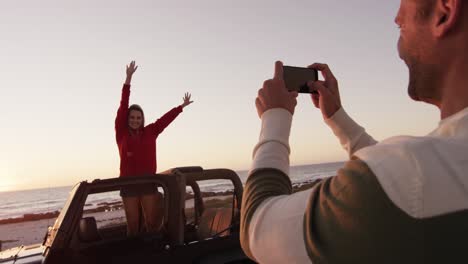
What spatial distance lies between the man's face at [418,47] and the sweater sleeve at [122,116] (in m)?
5.00

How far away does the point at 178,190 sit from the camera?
13.3ft

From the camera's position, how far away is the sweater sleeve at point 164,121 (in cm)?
572

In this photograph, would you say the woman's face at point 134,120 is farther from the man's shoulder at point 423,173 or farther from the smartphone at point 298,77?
the man's shoulder at point 423,173

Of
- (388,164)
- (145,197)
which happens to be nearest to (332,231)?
(388,164)

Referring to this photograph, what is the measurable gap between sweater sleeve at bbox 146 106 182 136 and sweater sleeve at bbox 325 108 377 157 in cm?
455

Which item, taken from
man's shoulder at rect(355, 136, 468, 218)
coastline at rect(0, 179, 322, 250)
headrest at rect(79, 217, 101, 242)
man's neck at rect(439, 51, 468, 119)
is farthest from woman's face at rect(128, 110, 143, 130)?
coastline at rect(0, 179, 322, 250)

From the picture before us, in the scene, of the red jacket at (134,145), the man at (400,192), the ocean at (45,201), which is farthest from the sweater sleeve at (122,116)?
the ocean at (45,201)

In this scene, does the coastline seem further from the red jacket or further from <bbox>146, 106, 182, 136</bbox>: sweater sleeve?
the red jacket

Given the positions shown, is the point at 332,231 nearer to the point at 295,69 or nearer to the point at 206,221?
the point at 295,69

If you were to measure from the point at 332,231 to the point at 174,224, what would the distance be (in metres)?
3.48

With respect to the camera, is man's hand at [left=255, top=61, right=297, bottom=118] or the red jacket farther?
the red jacket

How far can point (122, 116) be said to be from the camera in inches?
220

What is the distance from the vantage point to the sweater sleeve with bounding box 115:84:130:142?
218 inches

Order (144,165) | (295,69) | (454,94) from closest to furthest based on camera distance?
(454,94) < (295,69) < (144,165)
